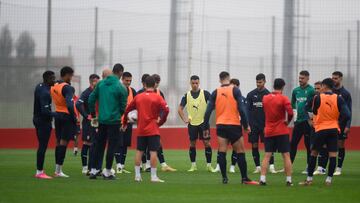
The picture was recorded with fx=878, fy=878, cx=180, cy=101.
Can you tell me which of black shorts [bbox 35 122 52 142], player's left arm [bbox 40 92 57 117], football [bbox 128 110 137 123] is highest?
player's left arm [bbox 40 92 57 117]

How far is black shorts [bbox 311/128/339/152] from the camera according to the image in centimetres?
1694

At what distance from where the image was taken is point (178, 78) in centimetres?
3322

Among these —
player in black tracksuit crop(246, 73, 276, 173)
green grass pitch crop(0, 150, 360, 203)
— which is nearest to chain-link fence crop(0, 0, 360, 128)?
player in black tracksuit crop(246, 73, 276, 173)

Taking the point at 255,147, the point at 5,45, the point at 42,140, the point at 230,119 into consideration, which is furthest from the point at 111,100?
the point at 5,45

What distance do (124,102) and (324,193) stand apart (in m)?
4.68

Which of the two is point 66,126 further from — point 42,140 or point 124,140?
point 124,140

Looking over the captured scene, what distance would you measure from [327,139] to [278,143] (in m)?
0.95

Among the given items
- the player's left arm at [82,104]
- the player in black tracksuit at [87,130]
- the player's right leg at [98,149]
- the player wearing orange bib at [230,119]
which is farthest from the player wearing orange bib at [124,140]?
the player wearing orange bib at [230,119]

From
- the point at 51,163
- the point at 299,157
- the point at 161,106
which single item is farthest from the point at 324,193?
the point at 299,157

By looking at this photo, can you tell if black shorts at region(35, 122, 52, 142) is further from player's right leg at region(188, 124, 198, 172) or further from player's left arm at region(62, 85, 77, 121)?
player's right leg at region(188, 124, 198, 172)

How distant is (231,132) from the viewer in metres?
17.0

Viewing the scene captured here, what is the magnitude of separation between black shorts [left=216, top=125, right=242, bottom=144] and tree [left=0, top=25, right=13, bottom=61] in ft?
56.7

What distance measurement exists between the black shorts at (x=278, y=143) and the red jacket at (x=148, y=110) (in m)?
2.20

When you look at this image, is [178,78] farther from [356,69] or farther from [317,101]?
[317,101]
